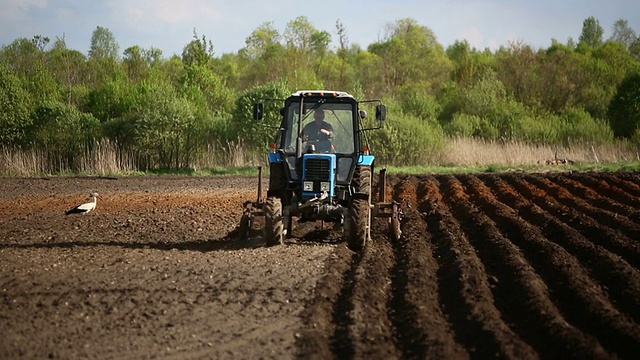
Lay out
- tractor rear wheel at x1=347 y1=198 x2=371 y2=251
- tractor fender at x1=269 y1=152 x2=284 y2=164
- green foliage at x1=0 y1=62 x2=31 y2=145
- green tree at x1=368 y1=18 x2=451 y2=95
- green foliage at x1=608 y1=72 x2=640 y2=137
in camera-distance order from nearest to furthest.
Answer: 1. tractor rear wheel at x1=347 y1=198 x2=371 y2=251
2. tractor fender at x1=269 y1=152 x2=284 y2=164
3. green foliage at x1=0 y1=62 x2=31 y2=145
4. green foliage at x1=608 y1=72 x2=640 y2=137
5. green tree at x1=368 y1=18 x2=451 y2=95

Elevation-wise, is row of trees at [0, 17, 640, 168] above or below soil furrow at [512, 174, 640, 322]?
above

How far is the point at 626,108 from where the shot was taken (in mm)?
39938

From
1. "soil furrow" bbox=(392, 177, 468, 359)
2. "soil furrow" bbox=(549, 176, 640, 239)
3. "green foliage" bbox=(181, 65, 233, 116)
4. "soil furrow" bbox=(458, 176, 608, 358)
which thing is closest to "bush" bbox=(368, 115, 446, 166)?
"green foliage" bbox=(181, 65, 233, 116)

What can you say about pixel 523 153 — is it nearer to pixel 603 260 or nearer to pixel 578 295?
pixel 603 260

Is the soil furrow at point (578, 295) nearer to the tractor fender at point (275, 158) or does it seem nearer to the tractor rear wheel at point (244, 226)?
the tractor fender at point (275, 158)

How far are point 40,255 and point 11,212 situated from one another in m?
6.62

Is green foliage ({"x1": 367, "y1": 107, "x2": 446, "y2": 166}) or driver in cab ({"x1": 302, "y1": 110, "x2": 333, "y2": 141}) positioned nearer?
driver in cab ({"x1": 302, "y1": 110, "x2": 333, "y2": 141})

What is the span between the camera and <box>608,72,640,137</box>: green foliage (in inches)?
1550

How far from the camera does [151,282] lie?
9.58 meters

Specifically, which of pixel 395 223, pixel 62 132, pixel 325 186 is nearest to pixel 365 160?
pixel 325 186

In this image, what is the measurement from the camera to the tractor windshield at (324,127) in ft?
43.9

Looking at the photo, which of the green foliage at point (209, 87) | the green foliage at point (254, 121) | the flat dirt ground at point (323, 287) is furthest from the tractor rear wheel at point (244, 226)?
the green foliage at point (209, 87)

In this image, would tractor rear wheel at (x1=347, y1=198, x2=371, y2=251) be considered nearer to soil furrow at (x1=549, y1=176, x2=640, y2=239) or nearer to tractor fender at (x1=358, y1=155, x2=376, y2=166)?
tractor fender at (x1=358, y1=155, x2=376, y2=166)

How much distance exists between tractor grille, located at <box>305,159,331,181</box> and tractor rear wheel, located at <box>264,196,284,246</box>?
0.73 m
